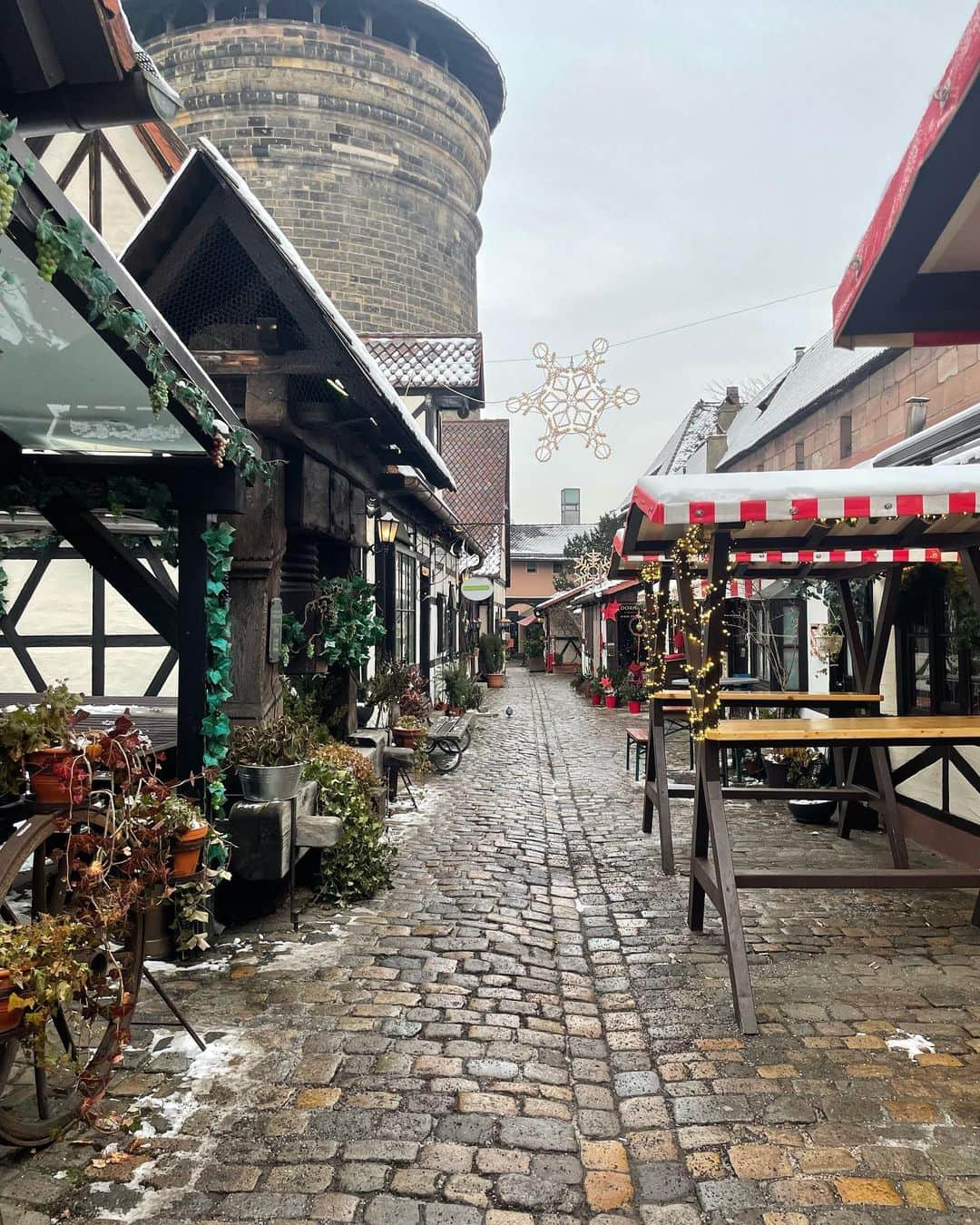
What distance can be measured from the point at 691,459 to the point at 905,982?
21025 mm

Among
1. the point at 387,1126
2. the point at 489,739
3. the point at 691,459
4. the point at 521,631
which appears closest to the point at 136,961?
the point at 387,1126

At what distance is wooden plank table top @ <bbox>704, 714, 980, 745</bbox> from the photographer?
4.22 m

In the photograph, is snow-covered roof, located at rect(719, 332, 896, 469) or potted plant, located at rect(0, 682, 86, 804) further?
snow-covered roof, located at rect(719, 332, 896, 469)

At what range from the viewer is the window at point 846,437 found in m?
12.6

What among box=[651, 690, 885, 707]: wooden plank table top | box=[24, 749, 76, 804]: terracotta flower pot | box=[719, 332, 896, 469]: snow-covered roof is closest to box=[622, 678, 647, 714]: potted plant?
box=[719, 332, 896, 469]: snow-covered roof

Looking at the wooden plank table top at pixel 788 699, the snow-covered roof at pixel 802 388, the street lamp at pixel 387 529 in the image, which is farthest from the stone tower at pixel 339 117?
the wooden plank table top at pixel 788 699

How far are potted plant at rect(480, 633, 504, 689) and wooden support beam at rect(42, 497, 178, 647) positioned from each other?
20623 millimetres

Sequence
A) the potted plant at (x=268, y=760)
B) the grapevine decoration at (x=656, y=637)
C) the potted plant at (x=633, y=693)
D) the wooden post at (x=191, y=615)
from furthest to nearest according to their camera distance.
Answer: the potted plant at (x=633, y=693) → the grapevine decoration at (x=656, y=637) → the potted plant at (x=268, y=760) → the wooden post at (x=191, y=615)

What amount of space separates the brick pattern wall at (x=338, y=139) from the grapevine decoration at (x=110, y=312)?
17.2 m

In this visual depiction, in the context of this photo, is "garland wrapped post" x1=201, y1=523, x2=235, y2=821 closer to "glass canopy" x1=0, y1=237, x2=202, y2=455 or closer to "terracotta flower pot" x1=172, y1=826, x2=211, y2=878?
"glass canopy" x1=0, y1=237, x2=202, y2=455

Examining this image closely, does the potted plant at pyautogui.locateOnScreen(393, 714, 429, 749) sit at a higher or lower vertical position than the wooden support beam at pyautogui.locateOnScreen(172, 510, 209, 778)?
lower

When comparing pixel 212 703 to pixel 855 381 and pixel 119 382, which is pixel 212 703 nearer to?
pixel 119 382

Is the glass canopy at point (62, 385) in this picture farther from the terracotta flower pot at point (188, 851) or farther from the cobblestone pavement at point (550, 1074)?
the cobblestone pavement at point (550, 1074)

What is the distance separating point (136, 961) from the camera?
3027 millimetres
